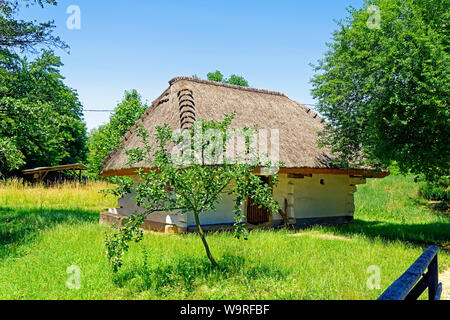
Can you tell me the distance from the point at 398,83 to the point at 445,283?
14.4 ft

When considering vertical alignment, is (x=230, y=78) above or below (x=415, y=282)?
above

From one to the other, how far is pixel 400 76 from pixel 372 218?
9.17 metres

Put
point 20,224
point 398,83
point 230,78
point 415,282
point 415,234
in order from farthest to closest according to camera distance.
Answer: point 230,78
point 20,224
point 415,234
point 398,83
point 415,282

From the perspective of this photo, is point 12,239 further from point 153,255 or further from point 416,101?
point 416,101

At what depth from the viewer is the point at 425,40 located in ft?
22.5

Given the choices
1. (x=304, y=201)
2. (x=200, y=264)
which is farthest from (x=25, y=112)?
(x=304, y=201)

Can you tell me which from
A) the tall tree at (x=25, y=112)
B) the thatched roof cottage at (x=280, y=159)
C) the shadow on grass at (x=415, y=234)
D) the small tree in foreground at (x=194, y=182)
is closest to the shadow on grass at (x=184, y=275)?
the small tree in foreground at (x=194, y=182)

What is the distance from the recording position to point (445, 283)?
5367 mm

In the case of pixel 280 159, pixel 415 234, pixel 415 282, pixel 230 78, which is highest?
pixel 230 78

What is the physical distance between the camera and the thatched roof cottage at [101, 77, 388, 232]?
9617 millimetres

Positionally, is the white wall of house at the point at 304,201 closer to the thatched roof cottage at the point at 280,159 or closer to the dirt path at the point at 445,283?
the thatched roof cottage at the point at 280,159

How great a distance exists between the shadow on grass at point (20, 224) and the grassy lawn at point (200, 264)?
3cm

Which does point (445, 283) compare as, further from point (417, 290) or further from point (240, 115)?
point (240, 115)
